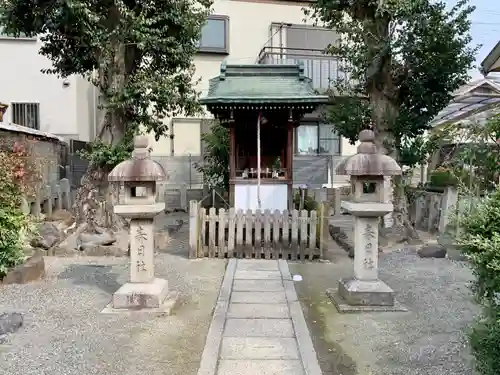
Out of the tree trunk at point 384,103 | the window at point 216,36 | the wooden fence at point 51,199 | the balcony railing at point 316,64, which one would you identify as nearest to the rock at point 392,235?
the tree trunk at point 384,103

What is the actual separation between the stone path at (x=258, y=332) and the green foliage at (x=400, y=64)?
527cm

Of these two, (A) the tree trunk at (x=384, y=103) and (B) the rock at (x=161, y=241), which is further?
(A) the tree trunk at (x=384, y=103)

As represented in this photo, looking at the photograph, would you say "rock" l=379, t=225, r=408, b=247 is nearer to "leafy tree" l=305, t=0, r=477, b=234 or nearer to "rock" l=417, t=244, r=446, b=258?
"leafy tree" l=305, t=0, r=477, b=234

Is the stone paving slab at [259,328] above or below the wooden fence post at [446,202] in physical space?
below

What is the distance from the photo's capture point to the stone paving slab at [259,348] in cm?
420

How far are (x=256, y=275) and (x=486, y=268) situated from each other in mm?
4534

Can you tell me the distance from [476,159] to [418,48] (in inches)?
135

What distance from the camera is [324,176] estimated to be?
1856 cm

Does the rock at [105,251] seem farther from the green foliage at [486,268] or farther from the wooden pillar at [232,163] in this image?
the green foliage at [486,268]

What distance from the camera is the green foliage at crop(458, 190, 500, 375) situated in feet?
10.0

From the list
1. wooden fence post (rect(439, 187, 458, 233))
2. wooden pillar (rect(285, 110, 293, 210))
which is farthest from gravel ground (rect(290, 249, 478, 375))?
wooden pillar (rect(285, 110, 293, 210))

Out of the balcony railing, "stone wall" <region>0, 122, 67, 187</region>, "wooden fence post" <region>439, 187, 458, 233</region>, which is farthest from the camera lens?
the balcony railing

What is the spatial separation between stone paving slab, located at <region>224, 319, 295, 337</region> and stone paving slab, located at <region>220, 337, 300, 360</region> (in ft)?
0.37

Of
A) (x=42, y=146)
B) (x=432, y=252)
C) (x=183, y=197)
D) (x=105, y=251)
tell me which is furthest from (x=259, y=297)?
(x=183, y=197)
